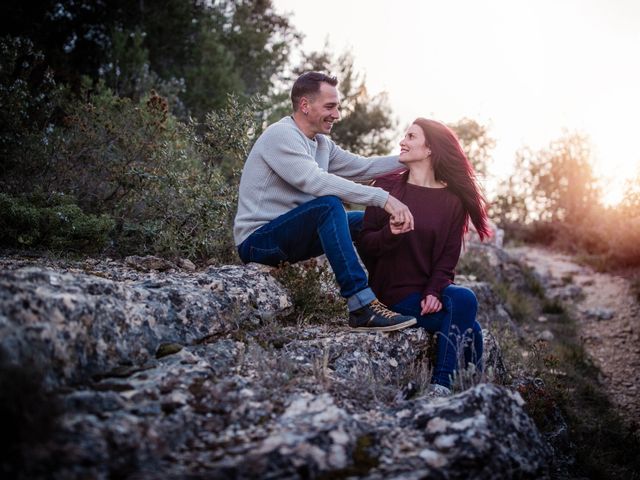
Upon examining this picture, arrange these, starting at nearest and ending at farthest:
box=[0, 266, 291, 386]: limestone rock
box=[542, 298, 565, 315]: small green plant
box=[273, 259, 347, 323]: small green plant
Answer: box=[0, 266, 291, 386]: limestone rock < box=[273, 259, 347, 323]: small green plant < box=[542, 298, 565, 315]: small green plant

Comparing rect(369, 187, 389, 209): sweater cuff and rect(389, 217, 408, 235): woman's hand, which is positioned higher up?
rect(369, 187, 389, 209): sweater cuff

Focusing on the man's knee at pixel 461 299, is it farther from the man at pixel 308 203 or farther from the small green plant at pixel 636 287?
the small green plant at pixel 636 287

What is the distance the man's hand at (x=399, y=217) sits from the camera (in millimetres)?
3688

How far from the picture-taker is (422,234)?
4.04 metres

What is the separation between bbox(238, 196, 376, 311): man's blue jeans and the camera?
3.71 metres

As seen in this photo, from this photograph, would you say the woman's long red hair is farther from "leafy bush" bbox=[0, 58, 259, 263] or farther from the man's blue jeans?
"leafy bush" bbox=[0, 58, 259, 263]

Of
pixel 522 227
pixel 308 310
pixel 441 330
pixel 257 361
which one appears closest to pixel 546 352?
pixel 441 330

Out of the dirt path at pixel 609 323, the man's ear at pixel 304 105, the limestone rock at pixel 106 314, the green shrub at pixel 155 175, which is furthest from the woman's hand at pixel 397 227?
the dirt path at pixel 609 323

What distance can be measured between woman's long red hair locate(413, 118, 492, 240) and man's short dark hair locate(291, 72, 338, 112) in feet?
3.00

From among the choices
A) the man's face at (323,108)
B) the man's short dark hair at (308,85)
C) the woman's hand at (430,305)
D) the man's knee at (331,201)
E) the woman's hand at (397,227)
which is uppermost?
the man's short dark hair at (308,85)

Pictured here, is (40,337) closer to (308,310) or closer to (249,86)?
(308,310)

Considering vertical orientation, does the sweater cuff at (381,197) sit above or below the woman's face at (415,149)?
below

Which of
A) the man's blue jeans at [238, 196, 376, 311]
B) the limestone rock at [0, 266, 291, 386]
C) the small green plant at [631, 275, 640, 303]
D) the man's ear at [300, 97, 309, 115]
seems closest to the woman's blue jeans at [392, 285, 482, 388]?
the man's blue jeans at [238, 196, 376, 311]

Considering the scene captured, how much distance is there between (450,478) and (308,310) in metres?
2.15
